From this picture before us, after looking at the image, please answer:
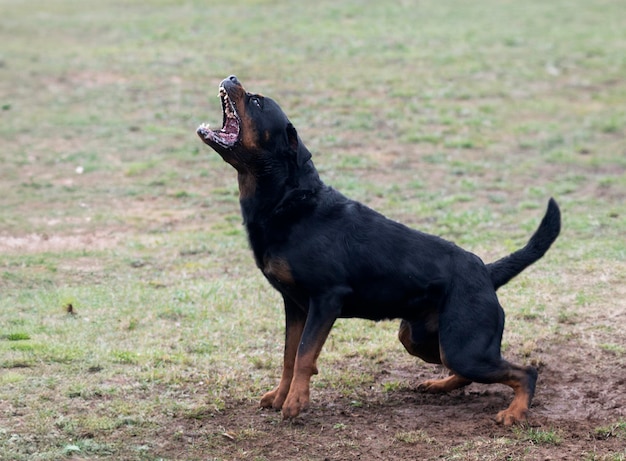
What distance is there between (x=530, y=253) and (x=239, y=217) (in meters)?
6.59

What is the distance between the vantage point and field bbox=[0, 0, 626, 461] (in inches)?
247

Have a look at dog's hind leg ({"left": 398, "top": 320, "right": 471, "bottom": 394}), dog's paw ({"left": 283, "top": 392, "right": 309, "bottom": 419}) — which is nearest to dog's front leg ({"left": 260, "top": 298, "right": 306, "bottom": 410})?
dog's paw ({"left": 283, "top": 392, "right": 309, "bottom": 419})

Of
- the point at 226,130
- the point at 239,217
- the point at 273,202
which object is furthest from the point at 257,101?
the point at 239,217

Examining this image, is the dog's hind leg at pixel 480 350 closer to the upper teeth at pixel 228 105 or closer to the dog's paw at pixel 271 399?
the dog's paw at pixel 271 399

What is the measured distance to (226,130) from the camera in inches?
260

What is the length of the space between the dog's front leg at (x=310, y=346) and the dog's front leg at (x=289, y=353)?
0.33m

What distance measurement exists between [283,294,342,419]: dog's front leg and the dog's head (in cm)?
100

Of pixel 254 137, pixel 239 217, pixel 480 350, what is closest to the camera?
pixel 480 350

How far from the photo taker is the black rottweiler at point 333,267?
619 centimetres

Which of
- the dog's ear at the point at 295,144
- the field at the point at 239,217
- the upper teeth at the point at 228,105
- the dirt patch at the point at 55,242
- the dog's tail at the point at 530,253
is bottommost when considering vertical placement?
the dirt patch at the point at 55,242

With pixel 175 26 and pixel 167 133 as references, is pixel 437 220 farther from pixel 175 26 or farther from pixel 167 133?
pixel 175 26

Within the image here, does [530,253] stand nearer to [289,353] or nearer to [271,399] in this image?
[289,353]

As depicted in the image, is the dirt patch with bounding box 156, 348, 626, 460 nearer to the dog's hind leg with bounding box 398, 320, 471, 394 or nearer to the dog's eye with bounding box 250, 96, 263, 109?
the dog's hind leg with bounding box 398, 320, 471, 394

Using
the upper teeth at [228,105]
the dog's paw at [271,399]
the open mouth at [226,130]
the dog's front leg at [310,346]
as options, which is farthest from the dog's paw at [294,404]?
the upper teeth at [228,105]
